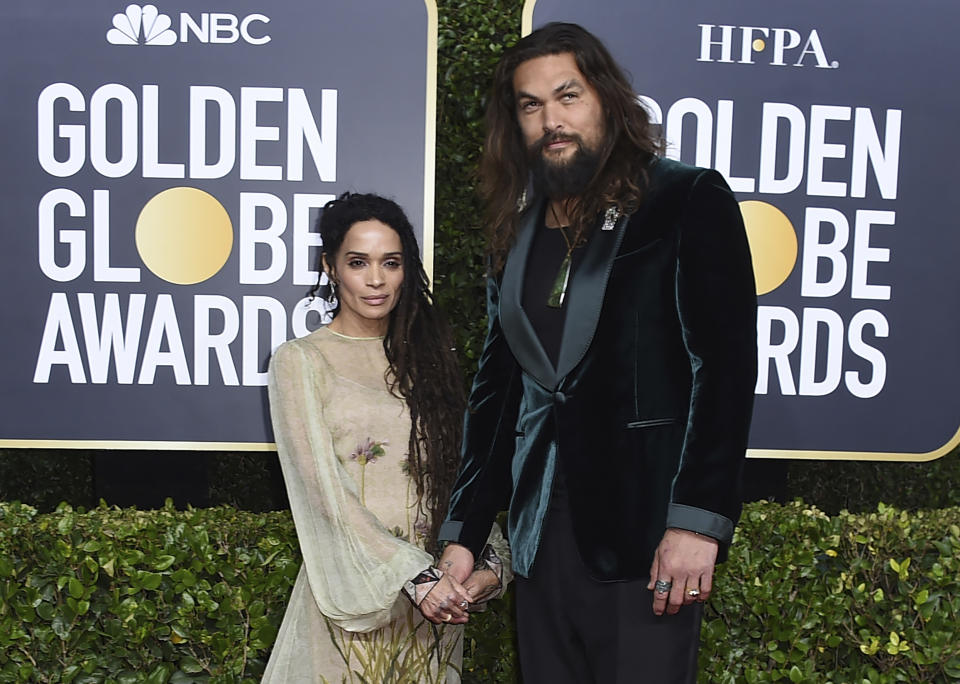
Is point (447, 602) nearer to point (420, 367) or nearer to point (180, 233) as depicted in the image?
point (420, 367)

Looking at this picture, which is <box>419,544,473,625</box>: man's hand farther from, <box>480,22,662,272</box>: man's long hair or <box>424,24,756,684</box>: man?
<box>480,22,662,272</box>: man's long hair

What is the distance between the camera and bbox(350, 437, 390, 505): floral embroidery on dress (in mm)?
2348

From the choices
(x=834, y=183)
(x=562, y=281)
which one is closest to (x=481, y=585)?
(x=562, y=281)

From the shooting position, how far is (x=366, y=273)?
95.7 inches

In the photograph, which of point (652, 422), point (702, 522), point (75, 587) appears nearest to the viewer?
point (702, 522)

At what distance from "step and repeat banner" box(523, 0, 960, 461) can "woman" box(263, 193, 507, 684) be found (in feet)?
4.86

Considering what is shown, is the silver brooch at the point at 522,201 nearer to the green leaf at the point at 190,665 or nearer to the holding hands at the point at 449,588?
the holding hands at the point at 449,588

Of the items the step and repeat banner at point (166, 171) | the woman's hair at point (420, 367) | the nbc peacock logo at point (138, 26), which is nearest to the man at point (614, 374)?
the woman's hair at point (420, 367)

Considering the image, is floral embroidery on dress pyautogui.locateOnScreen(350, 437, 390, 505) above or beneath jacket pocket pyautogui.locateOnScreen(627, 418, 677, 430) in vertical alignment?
beneath

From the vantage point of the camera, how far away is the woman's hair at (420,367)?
7.88ft

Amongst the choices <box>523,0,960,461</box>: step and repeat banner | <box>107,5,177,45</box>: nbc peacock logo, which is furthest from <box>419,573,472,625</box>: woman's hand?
<box>107,5,177,45</box>: nbc peacock logo

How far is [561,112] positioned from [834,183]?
1.89 m

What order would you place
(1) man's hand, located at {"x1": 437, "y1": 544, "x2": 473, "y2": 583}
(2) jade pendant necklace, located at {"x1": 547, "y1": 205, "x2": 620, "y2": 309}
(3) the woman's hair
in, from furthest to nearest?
1. (3) the woman's hair
2. (1) man's hand, located at {"x1": 437, "y1": 544, "x2": 473, "y2": 583}
3. (2) jade pendant necklace, located at {"x1": 547, "y1": 205, "x2": 620, "y2": 309}

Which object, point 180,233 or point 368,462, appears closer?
point 368,462
